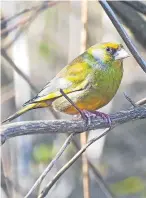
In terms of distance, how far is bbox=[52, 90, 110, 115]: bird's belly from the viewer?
196 cm

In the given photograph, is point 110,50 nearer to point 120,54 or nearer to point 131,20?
point 120,54

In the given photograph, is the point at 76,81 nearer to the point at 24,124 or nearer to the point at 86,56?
the point at 86,56

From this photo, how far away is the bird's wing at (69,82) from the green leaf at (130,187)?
1.16 m

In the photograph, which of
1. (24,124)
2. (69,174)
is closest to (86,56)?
(24,124)

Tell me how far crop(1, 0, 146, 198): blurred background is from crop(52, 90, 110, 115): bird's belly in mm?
486

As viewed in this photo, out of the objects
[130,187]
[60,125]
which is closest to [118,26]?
[60,125]

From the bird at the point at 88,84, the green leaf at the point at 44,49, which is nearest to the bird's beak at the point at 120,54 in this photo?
the bird at the point at 88,84

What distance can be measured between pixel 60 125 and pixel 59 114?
194 centimetres

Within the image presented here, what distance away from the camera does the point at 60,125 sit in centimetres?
148

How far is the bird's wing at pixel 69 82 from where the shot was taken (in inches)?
80.2

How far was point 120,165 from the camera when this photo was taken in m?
4.12

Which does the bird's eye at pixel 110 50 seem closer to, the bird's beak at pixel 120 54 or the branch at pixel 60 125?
the bird's beak at pixel 120 54

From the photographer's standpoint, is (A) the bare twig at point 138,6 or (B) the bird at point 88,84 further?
(A) the bare twig at point 138,6

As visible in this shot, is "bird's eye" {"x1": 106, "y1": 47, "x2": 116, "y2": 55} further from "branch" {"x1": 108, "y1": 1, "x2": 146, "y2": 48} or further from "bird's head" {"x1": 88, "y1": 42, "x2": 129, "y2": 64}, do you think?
"branch" {"x1": 108, "y1": 1, "x2": 146, "y2": 48}
